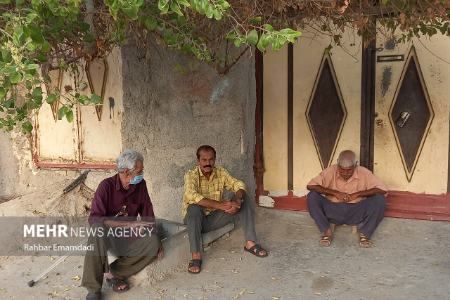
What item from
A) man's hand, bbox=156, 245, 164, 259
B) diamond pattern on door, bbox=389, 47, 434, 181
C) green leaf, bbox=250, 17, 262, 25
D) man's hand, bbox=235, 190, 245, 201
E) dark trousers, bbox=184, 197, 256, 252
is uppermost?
green leaf, bbox=250, 17, 262, 25

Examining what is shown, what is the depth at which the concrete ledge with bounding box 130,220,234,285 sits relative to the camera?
12.4 ft

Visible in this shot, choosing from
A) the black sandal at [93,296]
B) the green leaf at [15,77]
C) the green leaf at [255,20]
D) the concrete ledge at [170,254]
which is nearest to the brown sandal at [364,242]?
the concrete ledge at [170,254]

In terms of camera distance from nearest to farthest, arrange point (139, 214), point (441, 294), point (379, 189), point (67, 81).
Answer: point (441, 294), point (139, 214), point (379, 189), point (67, 81)

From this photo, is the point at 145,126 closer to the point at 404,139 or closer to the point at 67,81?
the point at 67,81

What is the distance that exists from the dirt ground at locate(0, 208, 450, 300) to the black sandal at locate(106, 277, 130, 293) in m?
0.04

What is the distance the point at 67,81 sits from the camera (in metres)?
5.17

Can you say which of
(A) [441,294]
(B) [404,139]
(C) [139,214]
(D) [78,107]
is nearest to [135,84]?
(D) [78,107]

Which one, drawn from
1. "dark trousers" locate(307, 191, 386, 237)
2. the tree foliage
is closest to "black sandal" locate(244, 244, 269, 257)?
"dark trousers" locate(307, 191, 386, 237)

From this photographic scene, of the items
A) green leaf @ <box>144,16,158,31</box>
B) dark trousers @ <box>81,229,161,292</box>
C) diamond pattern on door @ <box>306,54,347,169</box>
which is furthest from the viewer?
diamond pattern on door @ <box>306,54,347,169</box>

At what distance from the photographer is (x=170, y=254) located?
3.94 metres

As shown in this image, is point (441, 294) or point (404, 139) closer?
point (441, 294)

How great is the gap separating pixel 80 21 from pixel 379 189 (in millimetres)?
3003

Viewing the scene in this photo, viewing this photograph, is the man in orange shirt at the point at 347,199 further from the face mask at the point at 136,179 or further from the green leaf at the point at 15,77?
the green leaf at the point at 15,77

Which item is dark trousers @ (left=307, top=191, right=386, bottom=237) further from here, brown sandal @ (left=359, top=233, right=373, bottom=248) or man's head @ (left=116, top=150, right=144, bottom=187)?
man's head @ (left=116, top=150, right=144, bottom=187)
